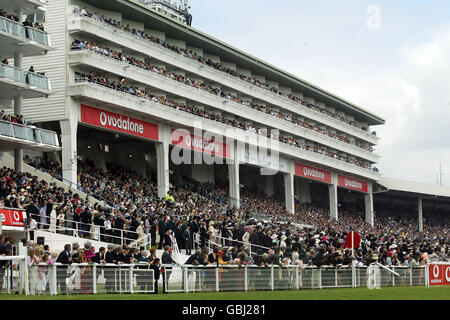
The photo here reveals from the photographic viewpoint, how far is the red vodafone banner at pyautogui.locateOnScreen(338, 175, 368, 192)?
82500mm

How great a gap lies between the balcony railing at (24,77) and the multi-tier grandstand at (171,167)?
10 centimetres

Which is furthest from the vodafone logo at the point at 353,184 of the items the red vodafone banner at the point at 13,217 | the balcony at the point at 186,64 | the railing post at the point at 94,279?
the railing post at the point at 94,279

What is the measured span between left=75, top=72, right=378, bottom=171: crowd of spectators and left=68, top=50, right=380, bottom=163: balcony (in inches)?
23.6

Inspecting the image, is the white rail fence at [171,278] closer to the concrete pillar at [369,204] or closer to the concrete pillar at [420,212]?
the concrete pillar at [369,204]

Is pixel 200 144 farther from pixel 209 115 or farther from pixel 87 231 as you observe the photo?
pixel 87 231

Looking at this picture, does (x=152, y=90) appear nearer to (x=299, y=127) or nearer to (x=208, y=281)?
(x=299, y=127)

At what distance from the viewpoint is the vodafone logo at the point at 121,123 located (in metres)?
48.0

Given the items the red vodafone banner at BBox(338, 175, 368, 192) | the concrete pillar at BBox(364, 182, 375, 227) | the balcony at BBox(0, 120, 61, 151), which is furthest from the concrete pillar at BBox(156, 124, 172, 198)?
the concrete pillar at BBox(364, 182, 375, 227)

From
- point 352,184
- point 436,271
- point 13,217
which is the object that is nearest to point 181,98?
point 13,217

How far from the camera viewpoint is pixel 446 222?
340 ft

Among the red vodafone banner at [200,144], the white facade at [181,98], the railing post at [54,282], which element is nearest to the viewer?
the railing post at [54,282]

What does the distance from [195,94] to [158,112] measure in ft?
A: 23.3

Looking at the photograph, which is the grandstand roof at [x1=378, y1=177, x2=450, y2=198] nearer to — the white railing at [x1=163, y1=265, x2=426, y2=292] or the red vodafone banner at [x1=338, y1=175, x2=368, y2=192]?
the red vodafone banner at [x1=338, y1=175, x2=368, y2=192]

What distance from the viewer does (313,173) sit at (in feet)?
252
